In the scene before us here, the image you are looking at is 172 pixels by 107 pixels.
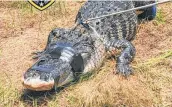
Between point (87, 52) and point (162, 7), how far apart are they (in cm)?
196

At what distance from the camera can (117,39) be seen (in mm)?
5109

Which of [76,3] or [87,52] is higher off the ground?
[76,3]

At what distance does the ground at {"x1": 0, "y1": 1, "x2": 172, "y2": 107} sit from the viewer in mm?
3846

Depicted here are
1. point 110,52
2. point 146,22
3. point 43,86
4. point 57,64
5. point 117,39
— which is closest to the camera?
point 43,86

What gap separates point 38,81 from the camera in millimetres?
3686

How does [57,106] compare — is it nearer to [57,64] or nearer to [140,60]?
[57,64]

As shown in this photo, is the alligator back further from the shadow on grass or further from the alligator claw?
the shadow on grass

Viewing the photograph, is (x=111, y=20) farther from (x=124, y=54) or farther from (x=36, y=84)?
(x=36, y=84)

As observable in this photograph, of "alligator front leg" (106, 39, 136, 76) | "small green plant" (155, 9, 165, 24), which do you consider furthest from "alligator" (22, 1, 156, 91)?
"small green plant" (155, 9, 165, 24)

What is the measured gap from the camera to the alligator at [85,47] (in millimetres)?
3846

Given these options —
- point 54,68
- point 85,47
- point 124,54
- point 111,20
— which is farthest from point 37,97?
point 111,20

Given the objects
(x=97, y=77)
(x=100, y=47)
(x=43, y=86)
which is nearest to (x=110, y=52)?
(x=100, y=47)

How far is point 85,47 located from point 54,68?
685 mm

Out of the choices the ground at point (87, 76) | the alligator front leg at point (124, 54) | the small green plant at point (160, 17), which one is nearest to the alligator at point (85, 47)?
the alligator front leg at point (124, 54)
